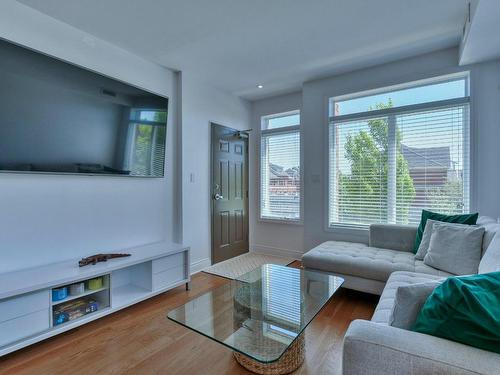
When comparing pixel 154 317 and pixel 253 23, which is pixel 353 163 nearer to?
pixel 253 23

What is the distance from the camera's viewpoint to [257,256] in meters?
4.19

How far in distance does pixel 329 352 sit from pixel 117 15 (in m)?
3.05

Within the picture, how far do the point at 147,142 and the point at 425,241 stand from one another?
2954 mm

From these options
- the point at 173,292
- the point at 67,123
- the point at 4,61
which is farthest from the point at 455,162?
the point at 4,61

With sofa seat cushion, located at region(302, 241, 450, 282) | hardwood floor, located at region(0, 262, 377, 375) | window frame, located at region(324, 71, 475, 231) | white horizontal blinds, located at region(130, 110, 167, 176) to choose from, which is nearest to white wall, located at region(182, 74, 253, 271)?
white horizontal blinds, located at region(130, 110, 167, 176)

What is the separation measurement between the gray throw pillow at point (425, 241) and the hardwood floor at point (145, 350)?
28.7 inches

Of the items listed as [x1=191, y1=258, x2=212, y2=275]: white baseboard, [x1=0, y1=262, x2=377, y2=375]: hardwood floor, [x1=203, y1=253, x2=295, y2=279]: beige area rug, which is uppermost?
[x1=191, y1=258, x2=212, y2=275]: white baseboard

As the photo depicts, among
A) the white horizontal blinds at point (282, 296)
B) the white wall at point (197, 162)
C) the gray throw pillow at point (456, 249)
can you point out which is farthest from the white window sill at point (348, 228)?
the white wall at point (197, 162)

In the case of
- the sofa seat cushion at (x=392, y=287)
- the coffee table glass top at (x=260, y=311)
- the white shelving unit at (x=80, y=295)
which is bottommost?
the white shelving unit at (x=80, y=295)

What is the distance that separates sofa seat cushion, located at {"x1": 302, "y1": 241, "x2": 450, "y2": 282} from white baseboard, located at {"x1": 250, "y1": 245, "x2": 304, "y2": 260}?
Result: 117 centimetres

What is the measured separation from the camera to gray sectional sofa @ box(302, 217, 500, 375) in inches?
32.7

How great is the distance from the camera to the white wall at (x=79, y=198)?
6.60 feet

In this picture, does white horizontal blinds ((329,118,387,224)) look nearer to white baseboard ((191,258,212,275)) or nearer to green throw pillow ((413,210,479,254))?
green throw pillow ((413,210,479,254))

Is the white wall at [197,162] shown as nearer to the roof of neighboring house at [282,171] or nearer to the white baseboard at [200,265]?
the white baseboard at [200,265]
